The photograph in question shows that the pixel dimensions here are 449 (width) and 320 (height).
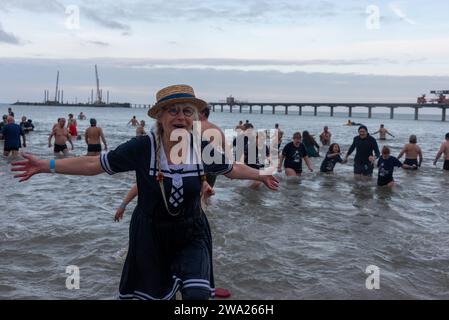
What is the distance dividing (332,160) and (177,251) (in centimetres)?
1210

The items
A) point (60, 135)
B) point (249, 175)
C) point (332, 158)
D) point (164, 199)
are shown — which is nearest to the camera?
point (164, 199)

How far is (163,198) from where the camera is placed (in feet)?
10.3

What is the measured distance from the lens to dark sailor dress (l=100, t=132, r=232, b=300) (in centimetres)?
319

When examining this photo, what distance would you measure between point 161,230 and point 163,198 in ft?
0.75

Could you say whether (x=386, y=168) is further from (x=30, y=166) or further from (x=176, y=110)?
(x=30, y=166)

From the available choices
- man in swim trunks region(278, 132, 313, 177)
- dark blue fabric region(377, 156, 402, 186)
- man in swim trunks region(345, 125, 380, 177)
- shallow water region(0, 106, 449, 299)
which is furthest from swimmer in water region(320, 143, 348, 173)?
shallow water region(0, 106, 449, 299)

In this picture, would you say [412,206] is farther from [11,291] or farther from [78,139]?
[78,139]

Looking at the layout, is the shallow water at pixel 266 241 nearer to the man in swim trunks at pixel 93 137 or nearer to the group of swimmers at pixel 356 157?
the group of swimmers at pixel 356 157

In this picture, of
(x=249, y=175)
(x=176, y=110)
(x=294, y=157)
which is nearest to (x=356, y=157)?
(x=294, y=157)

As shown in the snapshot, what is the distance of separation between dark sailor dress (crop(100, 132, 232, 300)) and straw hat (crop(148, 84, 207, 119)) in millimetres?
224

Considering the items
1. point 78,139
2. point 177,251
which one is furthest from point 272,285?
point 78,139

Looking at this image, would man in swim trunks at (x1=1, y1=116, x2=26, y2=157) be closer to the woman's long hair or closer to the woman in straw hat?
the woman's long hair
